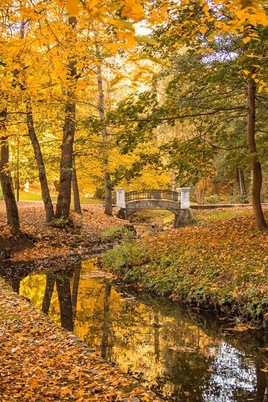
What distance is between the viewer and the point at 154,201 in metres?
31.2

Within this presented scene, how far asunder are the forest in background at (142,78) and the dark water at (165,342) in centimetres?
314

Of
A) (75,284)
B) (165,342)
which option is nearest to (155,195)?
(75,284)

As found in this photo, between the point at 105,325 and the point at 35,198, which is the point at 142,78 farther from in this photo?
the point at 35,198

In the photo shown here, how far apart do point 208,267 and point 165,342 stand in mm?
3604

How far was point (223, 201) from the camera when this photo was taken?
146 ft

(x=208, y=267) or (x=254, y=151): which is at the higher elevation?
(x=254, y=151)

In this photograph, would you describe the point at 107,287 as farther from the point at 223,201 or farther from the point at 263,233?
the point at 223,201

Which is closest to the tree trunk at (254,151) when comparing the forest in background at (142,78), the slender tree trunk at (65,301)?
the forest in background at (142,78)

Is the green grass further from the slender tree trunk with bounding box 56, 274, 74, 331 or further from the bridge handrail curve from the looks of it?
the slender tree trunk with bounding box 56, 274, 74, 331

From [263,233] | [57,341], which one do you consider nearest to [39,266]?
[263,233]

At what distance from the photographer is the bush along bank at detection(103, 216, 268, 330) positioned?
9.75 m

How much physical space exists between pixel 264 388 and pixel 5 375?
3626 millimetres

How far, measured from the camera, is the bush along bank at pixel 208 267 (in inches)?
384

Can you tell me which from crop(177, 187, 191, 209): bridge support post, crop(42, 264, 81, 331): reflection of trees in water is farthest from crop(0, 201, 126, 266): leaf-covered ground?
crop(177, 187, 191, 209): bridge support post
